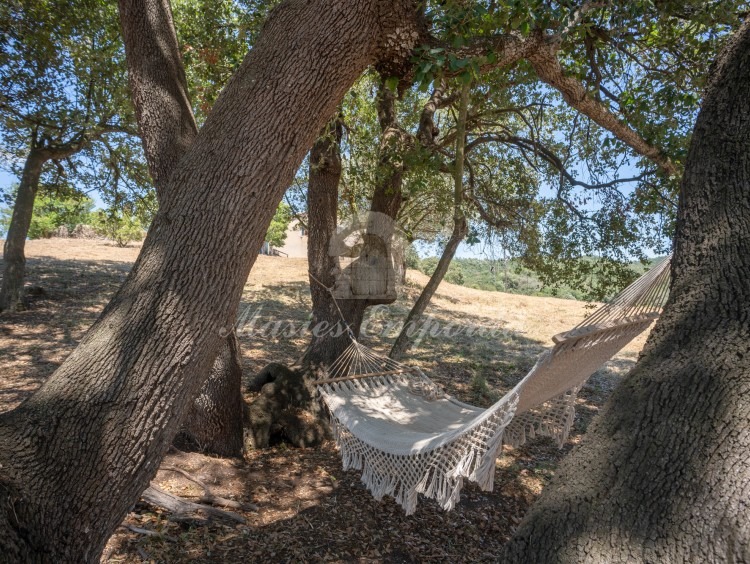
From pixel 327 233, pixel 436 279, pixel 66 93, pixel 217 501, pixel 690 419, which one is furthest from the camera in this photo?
pixel 66 93

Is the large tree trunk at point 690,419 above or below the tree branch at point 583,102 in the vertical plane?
below

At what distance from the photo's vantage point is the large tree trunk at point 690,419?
0.94m

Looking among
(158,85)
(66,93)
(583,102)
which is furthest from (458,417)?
(66,93)

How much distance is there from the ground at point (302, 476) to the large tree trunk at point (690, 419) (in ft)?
4.29

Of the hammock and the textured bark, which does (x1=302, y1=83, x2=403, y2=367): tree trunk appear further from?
the textured bark

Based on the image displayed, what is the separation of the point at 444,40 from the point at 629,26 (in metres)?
1.66

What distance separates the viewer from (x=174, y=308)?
4.39 ft

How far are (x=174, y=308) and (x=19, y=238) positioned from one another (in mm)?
5343

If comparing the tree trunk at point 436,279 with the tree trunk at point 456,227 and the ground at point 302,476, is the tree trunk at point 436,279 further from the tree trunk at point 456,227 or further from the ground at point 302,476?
the ground at point 302,476

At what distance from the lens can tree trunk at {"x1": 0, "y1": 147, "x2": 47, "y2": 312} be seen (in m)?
5.26

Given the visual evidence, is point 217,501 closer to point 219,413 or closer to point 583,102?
point 219,413

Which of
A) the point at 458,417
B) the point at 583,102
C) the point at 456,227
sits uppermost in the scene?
the point at 583,102

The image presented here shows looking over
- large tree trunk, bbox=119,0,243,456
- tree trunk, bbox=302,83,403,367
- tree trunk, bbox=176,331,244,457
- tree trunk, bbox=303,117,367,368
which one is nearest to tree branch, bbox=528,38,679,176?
tree trunk, bbox=302,83,403,367

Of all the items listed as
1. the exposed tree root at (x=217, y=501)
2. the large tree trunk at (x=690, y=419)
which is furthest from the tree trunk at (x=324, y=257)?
the large tree trunk at (x=690, y=419)
